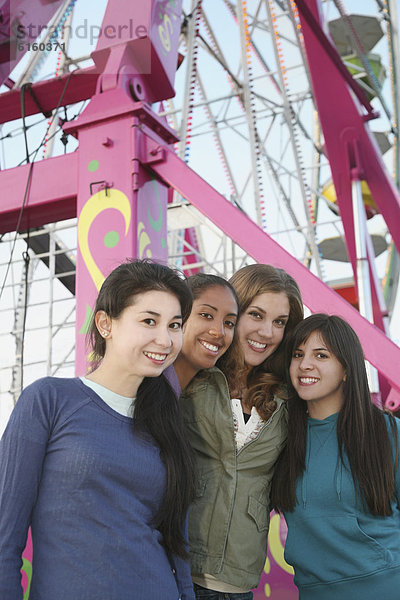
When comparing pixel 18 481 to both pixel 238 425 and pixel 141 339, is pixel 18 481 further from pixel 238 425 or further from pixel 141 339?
pixel 238 425

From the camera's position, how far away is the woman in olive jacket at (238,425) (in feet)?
6.54

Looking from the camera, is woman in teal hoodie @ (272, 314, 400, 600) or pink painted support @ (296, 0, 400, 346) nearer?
woman in teal hoodie @ (272, 314, 400, 600)

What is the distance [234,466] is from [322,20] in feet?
18.8

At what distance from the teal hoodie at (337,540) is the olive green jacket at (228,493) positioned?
0.38 ft

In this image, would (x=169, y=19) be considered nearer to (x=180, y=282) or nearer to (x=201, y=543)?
(x=180, y=282)

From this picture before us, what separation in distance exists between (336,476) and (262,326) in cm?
55

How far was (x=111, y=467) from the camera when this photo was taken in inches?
64.2

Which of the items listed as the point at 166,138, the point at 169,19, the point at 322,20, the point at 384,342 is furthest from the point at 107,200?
the point at 322,20

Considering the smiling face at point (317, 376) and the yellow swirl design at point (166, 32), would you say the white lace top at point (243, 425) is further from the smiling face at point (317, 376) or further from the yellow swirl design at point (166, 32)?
the yellow swirl design at point (166, 32)

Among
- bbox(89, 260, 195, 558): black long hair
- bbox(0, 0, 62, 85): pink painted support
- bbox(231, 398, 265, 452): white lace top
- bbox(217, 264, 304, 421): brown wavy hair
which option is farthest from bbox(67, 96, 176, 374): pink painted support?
bbox(89, 260, 195, 558): black long hair

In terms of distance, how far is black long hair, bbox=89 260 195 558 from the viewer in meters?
1.75

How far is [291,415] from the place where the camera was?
2203 mm

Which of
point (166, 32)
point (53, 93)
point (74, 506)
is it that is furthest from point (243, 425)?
point (53, 93)

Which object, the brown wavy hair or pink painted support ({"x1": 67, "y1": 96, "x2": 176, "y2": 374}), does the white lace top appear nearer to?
the brown wavy hair
